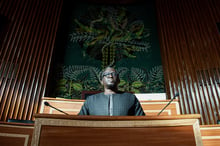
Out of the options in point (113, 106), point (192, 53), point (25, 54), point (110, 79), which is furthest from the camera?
point (192, 53)

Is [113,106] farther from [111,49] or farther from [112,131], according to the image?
[111,49]

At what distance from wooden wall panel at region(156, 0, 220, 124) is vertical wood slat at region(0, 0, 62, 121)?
9.20 ft

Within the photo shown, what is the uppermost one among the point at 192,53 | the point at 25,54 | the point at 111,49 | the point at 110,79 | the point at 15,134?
the point at 111,49

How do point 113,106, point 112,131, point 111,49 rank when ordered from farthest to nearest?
point 111,49 < point 113,106 < point 112,131

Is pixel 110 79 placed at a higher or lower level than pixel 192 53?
lower

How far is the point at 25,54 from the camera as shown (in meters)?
4.11

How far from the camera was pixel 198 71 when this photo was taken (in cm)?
410

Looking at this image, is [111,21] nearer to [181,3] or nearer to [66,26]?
[66,26]

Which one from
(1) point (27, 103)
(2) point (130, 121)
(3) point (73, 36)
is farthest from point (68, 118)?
(3) point (73, 36)

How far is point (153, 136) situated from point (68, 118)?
587 mm

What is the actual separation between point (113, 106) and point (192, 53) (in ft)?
9.85

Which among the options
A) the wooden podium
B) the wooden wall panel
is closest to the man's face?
the wooden podium

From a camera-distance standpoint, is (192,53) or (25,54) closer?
(25,54)

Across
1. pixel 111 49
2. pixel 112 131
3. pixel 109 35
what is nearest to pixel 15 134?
pixel 112 131
